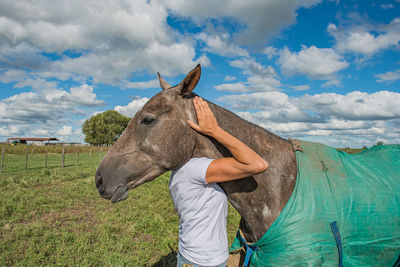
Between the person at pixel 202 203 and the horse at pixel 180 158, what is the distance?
0.13m

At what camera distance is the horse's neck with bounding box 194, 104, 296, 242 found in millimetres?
2232

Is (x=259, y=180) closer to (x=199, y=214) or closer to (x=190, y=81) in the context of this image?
(x=199, y=214)

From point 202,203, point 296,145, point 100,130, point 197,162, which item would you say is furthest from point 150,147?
point 100,130

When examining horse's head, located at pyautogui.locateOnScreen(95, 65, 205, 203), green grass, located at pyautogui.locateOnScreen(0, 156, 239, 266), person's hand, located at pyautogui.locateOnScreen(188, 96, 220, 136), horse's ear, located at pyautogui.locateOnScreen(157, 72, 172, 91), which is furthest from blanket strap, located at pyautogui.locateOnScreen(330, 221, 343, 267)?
green grass, located at pyautogui.locateOnScreen(0, 156, 239, 266)

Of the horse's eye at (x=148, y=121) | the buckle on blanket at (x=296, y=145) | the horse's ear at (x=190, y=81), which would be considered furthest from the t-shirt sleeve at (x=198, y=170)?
the buckle on blanket at (x=296, y=145)

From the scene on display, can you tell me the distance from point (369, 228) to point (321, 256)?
1.61 ft

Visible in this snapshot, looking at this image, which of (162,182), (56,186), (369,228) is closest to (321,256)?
(369,228)

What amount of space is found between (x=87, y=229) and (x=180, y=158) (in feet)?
19.2

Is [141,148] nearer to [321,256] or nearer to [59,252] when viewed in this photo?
[321,256]

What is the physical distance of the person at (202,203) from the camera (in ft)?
6.96

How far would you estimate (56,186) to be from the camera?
491 inches

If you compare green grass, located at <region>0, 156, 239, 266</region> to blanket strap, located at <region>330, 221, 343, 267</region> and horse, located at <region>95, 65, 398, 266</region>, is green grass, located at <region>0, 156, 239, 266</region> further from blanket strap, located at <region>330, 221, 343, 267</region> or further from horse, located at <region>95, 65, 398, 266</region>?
blanket strap, located at <region>330, 221, 343, 267</region>

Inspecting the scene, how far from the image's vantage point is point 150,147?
7.56ft

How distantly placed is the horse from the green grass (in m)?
3.49
